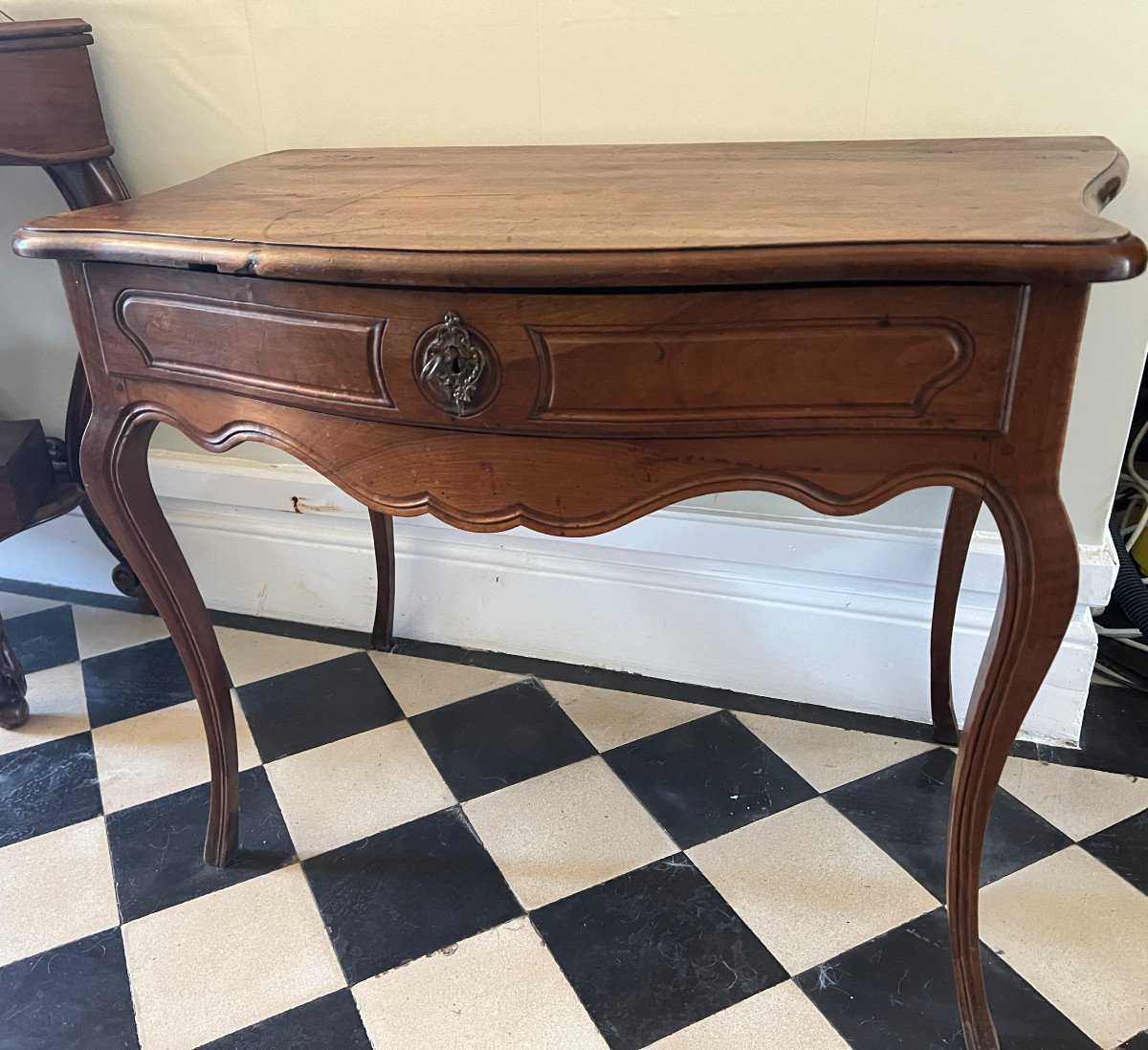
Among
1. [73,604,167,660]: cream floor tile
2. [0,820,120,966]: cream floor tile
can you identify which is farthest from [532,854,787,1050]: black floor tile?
[73,604,167,660]: cream floor tile

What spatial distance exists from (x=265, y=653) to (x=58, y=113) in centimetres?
74

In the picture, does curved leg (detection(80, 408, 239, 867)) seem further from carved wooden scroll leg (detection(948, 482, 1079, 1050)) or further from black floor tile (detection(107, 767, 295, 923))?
carved wooden scroll leg (detection(948, 482, 1079, 1050))

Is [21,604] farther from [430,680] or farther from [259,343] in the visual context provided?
[259,343]

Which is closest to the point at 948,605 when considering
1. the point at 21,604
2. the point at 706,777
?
the point at 706,777

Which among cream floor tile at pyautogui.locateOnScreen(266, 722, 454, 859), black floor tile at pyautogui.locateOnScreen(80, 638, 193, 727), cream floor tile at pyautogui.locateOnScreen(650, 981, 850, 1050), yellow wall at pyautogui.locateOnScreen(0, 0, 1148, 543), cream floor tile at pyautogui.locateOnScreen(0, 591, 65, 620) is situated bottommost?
cream floor tile at pyautogui.locateOnScreen(0, 591, 65, 620)

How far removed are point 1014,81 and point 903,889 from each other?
2.62 feet

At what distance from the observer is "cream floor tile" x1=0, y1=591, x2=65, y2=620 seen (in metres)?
1.55

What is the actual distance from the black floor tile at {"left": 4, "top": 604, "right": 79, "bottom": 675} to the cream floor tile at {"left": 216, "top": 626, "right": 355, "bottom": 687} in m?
0.22

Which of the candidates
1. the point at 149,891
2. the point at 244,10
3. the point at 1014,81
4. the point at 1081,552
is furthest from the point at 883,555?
the point at 244,10

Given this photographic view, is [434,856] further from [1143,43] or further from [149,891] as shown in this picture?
[1143,43]

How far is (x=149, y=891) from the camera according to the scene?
3.30ft

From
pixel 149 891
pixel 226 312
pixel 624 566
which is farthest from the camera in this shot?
→ pixel 624 566

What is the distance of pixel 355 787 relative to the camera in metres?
1.14

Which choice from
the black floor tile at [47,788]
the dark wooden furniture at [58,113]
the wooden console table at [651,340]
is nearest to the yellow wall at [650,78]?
the dark wooden furniture at [58,113]
